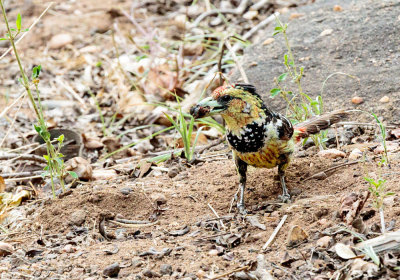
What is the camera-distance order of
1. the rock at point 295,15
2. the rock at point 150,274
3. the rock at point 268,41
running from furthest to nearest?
the rock at point 295,15, the rock at point 268,41, the rock at point 150,274

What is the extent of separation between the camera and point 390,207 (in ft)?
10.4

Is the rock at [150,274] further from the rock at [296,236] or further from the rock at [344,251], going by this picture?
the rock at [344,251]

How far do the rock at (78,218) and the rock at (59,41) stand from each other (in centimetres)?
564

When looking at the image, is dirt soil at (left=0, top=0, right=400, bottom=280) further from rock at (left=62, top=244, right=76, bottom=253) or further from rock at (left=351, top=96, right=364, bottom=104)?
rock at (left=351, top=96, right=364, bottom=104)

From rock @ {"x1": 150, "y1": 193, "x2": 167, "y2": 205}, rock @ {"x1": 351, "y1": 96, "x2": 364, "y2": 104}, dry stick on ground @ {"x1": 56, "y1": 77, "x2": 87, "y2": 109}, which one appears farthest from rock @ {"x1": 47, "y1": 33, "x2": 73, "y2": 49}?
rock @ {"x1": 150, "y1": 193, "x2": 167, "y2": 205}

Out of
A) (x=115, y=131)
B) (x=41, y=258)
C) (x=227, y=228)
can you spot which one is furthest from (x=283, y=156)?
(x=115, y=131)

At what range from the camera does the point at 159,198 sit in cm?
398

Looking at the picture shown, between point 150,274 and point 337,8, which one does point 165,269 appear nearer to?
point 150,274

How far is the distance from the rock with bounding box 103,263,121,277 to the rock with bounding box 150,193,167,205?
3.23ft

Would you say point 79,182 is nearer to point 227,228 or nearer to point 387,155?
point 227,228

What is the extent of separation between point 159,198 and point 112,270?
3.43ft

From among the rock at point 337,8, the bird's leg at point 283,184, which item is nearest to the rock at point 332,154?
the bird's leg at point 283,184

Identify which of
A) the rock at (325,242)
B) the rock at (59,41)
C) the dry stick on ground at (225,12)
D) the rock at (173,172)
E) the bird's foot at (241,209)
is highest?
the rock at (325,242)

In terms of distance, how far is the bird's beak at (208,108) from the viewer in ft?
11.9
